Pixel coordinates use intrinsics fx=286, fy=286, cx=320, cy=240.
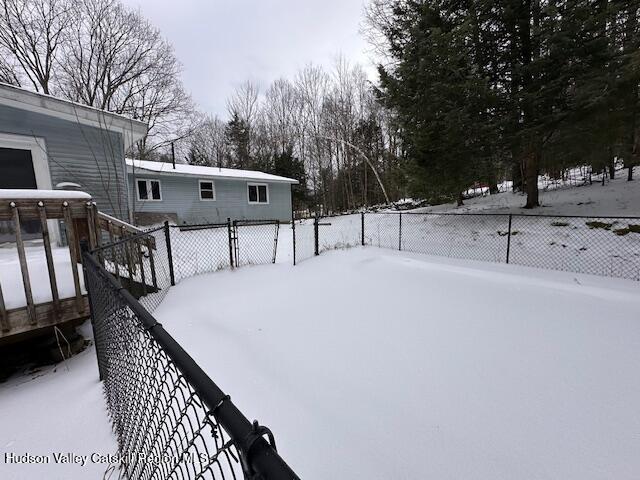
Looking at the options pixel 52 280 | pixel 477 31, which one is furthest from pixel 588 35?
pixel 52 280

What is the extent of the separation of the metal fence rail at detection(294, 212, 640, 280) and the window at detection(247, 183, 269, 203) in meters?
6.44

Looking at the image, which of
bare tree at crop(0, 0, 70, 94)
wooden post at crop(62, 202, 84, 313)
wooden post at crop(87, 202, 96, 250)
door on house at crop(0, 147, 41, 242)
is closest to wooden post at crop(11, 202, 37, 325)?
wooden post at crop(62, 202, 84, 313)

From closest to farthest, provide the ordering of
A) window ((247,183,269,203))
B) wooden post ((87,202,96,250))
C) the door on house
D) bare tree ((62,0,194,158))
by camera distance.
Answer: wooden post ((87,202,96,250)) → the door on house → window ((247,183,269,203)) → bare tree ((62,0,194,158))

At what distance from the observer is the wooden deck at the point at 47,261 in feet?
9.12

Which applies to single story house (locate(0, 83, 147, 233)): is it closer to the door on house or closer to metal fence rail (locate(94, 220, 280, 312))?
the door on house

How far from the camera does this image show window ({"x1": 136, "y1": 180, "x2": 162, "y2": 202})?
1162 centimetres

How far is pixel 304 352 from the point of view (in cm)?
293

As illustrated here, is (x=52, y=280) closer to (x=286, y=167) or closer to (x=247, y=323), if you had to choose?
(x=247, y=323)

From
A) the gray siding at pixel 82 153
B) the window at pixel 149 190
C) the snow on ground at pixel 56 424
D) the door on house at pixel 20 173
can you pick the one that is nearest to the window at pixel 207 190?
the window at pixel 149 190

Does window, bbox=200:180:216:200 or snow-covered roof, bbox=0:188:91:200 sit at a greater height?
window, bbox=200:180:216:200

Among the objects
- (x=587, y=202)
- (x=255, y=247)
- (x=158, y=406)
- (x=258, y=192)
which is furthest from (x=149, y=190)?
(x=587, y=202)

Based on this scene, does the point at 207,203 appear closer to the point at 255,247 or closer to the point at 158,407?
the point at 255,247

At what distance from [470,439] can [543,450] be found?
1.35 ft

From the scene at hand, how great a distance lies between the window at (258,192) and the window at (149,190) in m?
4.05
